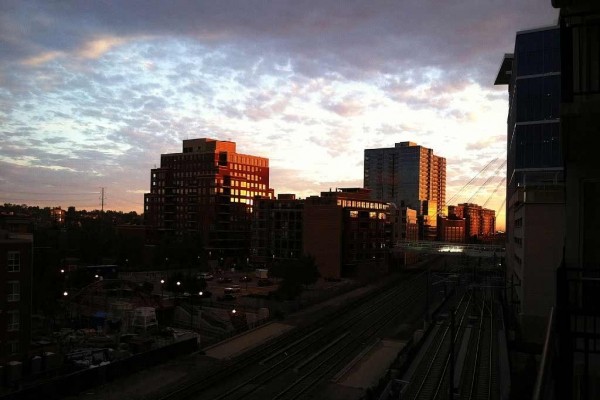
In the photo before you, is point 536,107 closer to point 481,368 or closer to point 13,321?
point 481,368

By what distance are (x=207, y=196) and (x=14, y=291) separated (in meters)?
71.7

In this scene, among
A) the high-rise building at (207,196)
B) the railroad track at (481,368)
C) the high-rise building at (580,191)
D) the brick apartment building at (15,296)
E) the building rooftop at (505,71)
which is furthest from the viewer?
the high-rise building at (207,196)

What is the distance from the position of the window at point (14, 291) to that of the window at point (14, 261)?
2.53 ft

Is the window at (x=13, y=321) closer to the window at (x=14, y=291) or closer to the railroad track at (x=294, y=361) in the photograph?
the window at (x=14, y=291)

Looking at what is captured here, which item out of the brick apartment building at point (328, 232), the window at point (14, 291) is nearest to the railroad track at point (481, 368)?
the window at point (14, 291)

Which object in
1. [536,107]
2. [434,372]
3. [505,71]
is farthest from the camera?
[505,71]

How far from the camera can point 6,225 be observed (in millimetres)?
36469

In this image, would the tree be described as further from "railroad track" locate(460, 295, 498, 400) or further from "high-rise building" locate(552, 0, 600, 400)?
"high-rise building" locate(552, 0, 600, 400)

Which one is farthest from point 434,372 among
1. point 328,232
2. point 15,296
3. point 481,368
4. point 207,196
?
point 207,196

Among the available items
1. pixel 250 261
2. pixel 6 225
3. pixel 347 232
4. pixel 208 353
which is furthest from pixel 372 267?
pixel 6 225

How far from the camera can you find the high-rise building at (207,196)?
323ft

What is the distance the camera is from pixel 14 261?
90.8 ft

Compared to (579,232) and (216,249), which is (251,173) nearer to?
(216,249)

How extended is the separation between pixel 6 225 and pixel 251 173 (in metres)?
73.9
